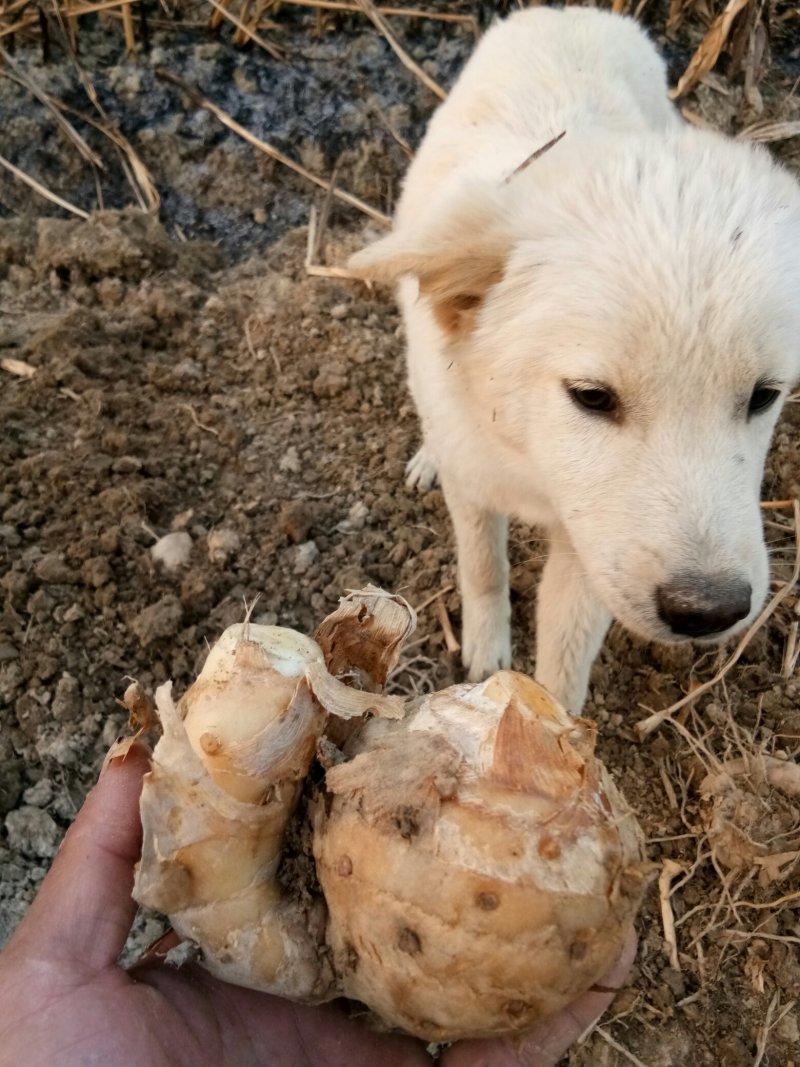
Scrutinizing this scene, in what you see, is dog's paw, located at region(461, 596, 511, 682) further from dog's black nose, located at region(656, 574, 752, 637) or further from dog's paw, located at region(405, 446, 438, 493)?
dog's black nose, located at region(656, 574, 752, 637)

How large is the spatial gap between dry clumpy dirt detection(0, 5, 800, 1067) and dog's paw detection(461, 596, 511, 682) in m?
0.10

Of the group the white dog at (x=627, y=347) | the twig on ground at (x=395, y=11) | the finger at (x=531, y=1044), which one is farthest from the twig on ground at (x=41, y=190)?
the finger at (x=531, y=1044)

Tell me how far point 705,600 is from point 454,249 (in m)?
0.91

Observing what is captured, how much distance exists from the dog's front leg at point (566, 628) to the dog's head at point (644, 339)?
52 cm

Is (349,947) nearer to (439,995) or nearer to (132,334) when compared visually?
(439,995)

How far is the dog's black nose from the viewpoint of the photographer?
5.03 ft

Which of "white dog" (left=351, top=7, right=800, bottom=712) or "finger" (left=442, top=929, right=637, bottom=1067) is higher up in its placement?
"white dog" (left=351, top=7, right=800, bottom=712)

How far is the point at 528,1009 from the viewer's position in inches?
46.5

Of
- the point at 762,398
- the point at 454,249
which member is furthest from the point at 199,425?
the point at 762,398

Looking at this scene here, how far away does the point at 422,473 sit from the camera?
3.04 meters

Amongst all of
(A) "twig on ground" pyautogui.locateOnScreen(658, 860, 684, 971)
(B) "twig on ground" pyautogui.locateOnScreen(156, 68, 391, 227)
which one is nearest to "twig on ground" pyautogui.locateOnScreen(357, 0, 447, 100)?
(B) "twig on ground" pyautogui.locateOnScreen(156, 68, 391, 227)

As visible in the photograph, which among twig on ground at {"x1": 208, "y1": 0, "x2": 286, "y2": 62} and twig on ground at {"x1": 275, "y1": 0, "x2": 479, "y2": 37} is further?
twig on ground at {"x1": 275, "y1": 0, "x2": 479, "y2": 37}

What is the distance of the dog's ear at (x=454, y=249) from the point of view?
6.00 feet

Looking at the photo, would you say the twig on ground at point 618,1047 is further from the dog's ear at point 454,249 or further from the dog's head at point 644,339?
the dog's ear at point 454,249
